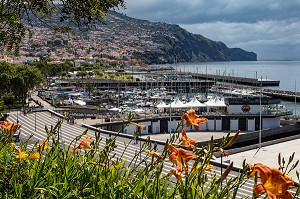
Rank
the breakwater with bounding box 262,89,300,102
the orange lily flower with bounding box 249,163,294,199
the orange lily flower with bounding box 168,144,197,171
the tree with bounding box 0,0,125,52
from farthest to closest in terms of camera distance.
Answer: the breakwater with bounding box 262,89,300,102 → the tree with bounding box 0,0,125,52 → the orange lily flower with bounding box 168,144,197,171 → the orange lily flower with bounding box 249,163,294,199

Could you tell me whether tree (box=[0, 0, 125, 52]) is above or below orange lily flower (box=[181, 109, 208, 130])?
above

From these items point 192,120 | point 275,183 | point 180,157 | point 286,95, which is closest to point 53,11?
point 192,120

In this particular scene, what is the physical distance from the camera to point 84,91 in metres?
66.6

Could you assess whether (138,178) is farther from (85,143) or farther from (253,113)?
(253,113)

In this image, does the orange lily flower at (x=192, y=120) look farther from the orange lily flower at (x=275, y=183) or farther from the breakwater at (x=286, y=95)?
Result: the breakwater at (x=286, y=95)

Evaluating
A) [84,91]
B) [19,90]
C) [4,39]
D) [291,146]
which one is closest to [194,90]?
[84,91]

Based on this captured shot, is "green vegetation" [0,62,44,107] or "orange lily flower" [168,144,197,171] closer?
"orange lily flower" [168,144,197,171]

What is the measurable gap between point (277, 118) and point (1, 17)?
3383 cm

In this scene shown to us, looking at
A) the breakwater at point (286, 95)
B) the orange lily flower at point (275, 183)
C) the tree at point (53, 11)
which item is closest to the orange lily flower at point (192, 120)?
the orange lily flower at point (275, 183)

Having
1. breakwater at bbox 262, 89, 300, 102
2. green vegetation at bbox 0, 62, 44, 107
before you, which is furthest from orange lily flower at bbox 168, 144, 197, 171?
breakwater at bbox 262, 89, 300, 102

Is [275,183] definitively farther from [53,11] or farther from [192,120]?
[53,11]

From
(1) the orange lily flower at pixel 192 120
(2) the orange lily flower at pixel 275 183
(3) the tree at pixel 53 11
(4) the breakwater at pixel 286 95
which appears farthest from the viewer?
(4) the breakwater at pixel 286 95

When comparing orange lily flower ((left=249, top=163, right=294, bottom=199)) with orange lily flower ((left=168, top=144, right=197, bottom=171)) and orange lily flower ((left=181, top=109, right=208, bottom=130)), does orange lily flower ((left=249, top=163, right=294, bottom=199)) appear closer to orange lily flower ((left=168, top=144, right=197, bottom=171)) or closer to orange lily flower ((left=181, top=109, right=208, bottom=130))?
orange lily flower ((left=168, top=144, right=197, bottom=171))

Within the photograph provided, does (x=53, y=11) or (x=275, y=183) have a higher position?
(x=53, y=11)
